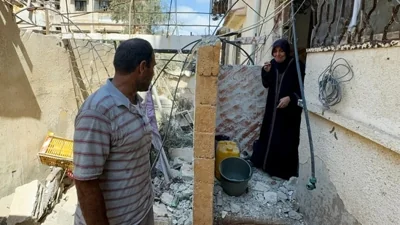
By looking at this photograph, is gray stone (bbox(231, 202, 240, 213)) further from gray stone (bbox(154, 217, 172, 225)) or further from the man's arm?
the man's arm

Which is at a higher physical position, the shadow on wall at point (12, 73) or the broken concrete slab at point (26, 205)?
the shadow on wall at point (12, 73)

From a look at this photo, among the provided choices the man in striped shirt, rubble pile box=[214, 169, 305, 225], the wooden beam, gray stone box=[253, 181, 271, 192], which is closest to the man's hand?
the man in striped shirt

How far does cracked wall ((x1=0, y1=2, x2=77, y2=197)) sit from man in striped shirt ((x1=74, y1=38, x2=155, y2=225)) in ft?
11.2

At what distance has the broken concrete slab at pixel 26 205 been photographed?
3865 mm

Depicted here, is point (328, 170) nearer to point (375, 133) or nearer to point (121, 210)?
point (375, 133)

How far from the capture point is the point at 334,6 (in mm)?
2477

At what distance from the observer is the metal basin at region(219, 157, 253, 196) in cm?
299

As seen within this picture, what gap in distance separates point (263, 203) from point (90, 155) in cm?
225

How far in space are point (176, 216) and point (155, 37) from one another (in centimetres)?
446

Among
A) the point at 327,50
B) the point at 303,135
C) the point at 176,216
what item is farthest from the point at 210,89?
the point at 176,216

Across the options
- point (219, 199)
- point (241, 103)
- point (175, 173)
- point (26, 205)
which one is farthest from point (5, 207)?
point (241, 103)

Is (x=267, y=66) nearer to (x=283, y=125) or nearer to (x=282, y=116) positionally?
(x=282, y=116)

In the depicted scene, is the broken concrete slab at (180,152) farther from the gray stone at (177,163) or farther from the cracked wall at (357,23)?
the cracked wall at (357,23)

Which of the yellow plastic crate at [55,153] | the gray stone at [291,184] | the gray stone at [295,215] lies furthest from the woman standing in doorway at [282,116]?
the yellow plastic crate at [55,153]
